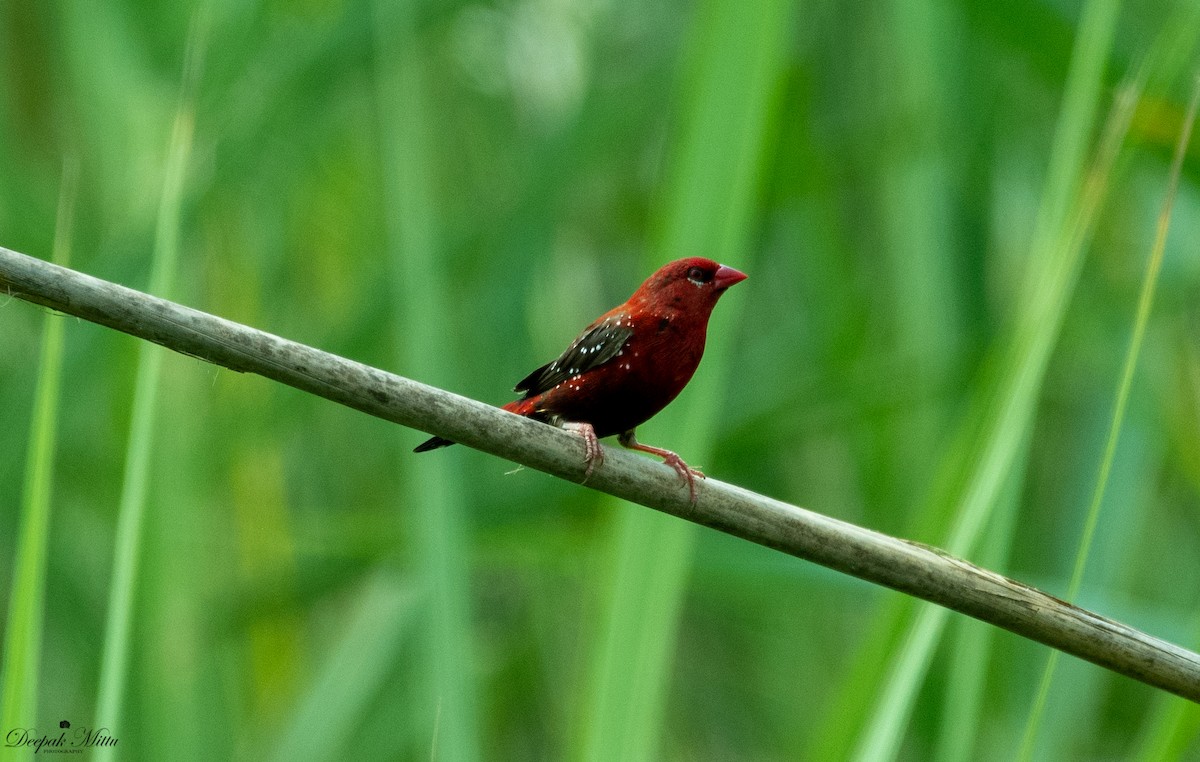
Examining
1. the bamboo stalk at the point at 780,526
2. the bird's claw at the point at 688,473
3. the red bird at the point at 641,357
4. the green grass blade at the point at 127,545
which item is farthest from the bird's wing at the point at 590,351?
the green grass blade at the point at 127,545

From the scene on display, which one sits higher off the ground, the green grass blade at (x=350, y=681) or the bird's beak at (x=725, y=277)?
the bird's beak at (x=725, y=277)

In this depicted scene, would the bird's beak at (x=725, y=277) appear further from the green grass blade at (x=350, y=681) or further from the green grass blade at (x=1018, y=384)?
the green grass blade at (x=350, y=681)

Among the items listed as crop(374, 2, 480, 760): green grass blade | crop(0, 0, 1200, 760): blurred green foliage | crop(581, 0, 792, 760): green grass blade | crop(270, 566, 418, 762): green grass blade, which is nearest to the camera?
crop(581, 0, 792, 760): green grass blade

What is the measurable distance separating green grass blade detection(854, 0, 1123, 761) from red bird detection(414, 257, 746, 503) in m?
0.70

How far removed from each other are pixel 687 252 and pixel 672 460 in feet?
1.16

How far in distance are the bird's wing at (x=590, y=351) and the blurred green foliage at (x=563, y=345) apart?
0.64 ft

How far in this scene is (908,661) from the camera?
1.70m

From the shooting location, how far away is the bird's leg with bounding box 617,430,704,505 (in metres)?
1.60

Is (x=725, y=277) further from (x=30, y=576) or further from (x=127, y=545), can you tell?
(x=30, y=576)

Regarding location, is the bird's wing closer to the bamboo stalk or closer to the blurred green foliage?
the blurred green foliage

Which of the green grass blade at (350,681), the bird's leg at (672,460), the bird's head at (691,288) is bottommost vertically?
the green grass blade at (350,681)

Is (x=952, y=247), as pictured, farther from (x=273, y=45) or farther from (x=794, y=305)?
(x=273, y=45)

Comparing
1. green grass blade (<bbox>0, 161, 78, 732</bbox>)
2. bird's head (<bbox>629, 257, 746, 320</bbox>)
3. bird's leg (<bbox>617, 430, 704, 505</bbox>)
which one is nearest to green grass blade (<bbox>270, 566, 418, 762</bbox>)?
bird's leg (<bbox>617, 430, 704, 505</bbox>)

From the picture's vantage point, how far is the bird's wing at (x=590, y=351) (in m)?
2.48
